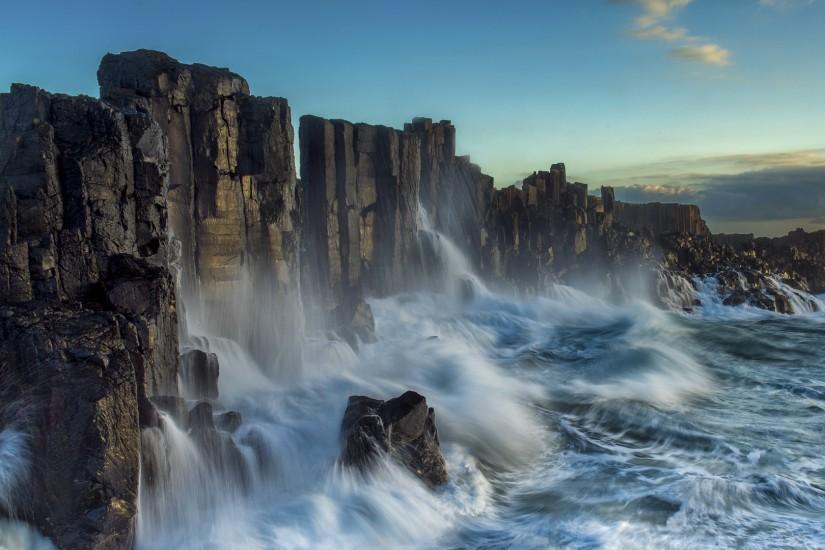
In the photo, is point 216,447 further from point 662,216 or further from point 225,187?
point 662,216

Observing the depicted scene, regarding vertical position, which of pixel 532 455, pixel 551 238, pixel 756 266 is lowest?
pixel 532 455

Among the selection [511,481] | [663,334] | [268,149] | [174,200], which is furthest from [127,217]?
[663,334]

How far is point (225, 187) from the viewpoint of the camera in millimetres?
16547

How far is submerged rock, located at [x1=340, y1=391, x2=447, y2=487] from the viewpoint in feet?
37.6

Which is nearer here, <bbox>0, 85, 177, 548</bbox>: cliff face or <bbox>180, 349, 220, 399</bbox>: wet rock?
<bbox>0, 85, 177, 548</bbox>: cliff face

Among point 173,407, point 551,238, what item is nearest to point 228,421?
point 173,407

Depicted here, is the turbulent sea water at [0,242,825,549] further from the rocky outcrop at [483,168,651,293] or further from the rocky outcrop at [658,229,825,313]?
the rocky outcrop at [658,229,825,313]

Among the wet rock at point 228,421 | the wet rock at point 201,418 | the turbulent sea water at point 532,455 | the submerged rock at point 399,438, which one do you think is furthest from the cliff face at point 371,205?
the wet rock at point 201,418

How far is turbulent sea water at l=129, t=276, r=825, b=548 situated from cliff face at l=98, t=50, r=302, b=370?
108 centimetres

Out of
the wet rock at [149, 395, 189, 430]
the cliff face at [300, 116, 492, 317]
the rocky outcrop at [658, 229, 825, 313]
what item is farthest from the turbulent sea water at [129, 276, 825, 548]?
the rocky outcrop at [658, 229, 825, 313]

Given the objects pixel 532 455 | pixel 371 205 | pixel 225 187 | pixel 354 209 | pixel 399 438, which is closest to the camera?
pixel 399 438

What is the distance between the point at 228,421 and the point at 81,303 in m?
3.44

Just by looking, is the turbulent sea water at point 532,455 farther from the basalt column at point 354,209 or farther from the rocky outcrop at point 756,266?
the rocky outcrop at point 756,266

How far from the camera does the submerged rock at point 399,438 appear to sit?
1147 cm
